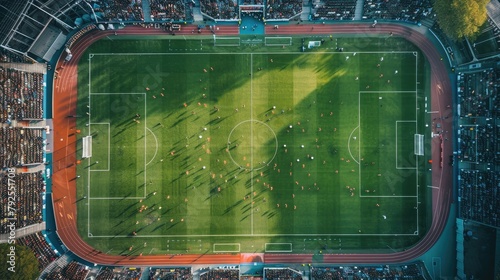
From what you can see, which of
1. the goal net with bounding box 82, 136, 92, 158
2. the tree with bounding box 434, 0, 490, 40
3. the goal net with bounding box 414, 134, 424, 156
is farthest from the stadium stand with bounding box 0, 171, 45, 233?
the tree with bounding box 434, 0, 490, 40

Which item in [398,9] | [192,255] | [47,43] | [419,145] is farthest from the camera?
[419,145]

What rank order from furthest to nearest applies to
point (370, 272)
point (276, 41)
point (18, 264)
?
point (276, 41) → point (370, 272) → point (18, 264)

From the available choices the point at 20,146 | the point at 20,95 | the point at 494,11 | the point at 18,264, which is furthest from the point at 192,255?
the point at 494,11

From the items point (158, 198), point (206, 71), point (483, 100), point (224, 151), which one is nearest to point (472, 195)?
point (483, 100)

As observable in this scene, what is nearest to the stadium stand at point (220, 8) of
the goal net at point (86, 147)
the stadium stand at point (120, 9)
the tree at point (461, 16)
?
the stadium stand at point (120, 9)

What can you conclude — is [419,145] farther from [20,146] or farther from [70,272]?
[20,146]

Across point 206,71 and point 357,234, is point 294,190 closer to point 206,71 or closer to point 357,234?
point 357,234

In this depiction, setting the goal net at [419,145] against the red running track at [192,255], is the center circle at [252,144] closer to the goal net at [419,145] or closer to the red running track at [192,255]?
the red running track at [192,255]
